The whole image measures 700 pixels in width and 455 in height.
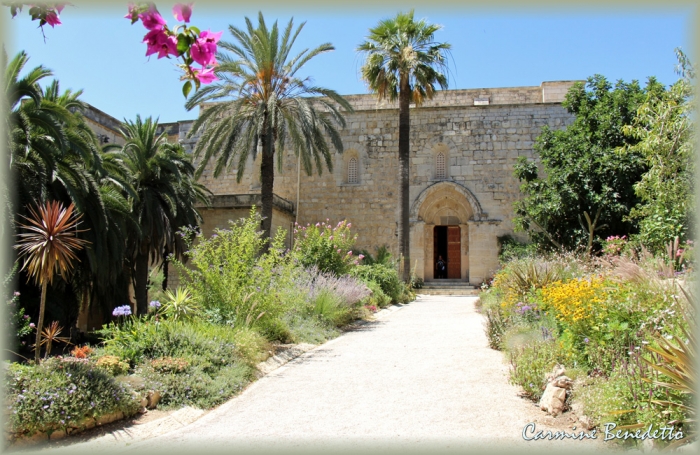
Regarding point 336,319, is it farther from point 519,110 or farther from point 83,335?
point 519,110

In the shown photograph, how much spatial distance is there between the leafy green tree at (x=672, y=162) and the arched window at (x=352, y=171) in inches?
520

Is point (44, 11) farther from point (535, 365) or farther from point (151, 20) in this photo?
point (535, 365)

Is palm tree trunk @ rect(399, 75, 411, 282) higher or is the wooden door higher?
palm tree trunk @ rect(399, 75, 411, 282)

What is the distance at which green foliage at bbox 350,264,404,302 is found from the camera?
1607 cm

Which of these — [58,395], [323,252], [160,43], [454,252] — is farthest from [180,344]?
[454,252]

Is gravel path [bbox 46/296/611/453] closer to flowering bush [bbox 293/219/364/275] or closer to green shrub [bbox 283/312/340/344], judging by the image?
green shrub [bbox 283/312/340/344]

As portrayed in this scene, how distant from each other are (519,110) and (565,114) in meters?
1.88

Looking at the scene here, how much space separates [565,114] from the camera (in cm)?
2219

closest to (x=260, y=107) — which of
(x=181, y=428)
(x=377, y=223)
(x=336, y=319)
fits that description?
(x=336, y=319)

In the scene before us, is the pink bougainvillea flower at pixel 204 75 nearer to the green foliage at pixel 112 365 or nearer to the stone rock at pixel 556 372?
the green foliage at pixel 112 365

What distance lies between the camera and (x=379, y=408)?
5.62 metres

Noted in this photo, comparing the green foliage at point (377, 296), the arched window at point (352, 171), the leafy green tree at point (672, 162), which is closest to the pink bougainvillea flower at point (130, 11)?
the leafy green tree at point (672, 162)

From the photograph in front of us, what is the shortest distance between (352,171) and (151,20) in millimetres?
21585

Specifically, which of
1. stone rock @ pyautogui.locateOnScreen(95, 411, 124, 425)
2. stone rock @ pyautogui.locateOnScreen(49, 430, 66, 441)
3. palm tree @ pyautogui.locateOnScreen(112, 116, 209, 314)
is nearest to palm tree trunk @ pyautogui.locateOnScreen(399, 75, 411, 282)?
palm tree @ pyautogui.locateOnScreen(112, 116, 209, 314)
